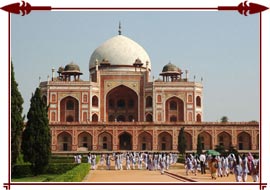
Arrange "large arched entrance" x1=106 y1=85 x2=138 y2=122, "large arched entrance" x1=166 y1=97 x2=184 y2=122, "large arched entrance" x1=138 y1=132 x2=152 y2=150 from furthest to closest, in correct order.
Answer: "large arched entrance" x1=106 y1=85 x2=138 y2=122 < "large arched entrance" x1=166 y1=97 x2=184 y2=122 < "large arched entrance" x1=138 y1=132 x2=152 y2=150

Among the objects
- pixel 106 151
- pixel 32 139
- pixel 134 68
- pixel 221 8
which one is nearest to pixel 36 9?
pixel 221 8

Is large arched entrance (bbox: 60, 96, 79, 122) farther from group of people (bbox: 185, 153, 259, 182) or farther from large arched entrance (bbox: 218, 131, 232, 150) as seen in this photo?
group of people (bbox: 185, 153, 259, 182)

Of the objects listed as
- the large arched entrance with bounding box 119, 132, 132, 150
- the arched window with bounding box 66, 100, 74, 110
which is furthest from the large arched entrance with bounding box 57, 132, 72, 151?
the arched window with bounding box 66, 100, 74, 110

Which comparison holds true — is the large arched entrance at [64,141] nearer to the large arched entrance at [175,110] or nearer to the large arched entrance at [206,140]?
the large arched entrance at [175,110]

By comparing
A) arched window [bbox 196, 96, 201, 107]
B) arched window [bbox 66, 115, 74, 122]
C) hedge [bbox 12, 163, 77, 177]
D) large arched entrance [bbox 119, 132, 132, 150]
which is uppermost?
arched window [bbox 196, 96, 201, 107]

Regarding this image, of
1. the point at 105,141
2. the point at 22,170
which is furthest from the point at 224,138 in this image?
the point at 22,170

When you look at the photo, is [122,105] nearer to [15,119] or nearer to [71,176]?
[15,119]

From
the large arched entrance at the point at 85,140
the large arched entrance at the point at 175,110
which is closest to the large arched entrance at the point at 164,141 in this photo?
the large arched entrance at the point at 175,110
